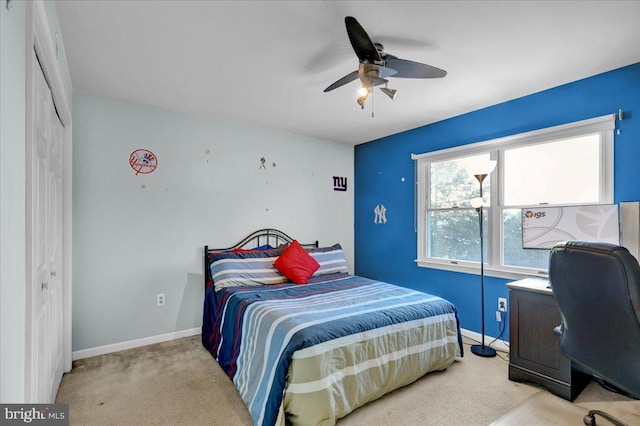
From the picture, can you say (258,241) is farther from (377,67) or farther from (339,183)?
(377,67)

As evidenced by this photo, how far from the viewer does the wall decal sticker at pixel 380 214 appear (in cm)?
444

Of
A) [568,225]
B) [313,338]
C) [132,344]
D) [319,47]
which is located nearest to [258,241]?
[132,344]

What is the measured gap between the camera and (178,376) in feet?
8.51

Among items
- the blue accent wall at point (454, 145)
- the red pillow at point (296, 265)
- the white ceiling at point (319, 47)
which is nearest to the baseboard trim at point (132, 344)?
the red pillow at point (296, 265)

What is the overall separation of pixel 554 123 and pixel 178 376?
392cm

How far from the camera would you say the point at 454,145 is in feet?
11.8

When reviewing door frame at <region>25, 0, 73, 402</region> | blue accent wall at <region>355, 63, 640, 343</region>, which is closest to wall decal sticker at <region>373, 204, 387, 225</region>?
blue accent wall at <region>355, 63, 640, 343</region>

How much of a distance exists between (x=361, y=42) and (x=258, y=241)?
275 cm

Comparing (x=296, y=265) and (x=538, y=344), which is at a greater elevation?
(x=296, y=265)

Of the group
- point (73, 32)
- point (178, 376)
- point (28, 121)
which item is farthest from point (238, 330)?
point (73, 32)

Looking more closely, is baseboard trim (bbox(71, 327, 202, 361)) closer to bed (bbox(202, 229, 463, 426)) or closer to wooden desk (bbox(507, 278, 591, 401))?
bed (bbox(202, 229, 463, 426))

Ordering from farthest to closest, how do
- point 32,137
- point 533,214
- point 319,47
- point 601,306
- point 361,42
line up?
point 533,214 → point 319,47 → point 361,42 → point 601,306 → point 32,137

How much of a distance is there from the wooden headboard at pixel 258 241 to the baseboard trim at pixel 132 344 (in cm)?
56

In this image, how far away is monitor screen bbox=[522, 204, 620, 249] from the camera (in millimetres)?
2451
